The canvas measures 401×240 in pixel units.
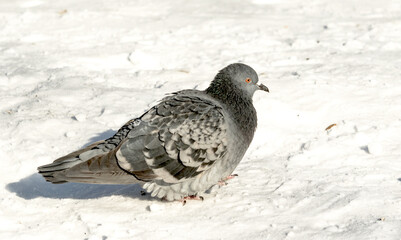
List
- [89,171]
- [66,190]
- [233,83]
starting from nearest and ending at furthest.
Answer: [89,171] → [66,190] → [233,83]

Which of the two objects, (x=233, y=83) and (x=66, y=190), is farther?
(x=233, y=83)

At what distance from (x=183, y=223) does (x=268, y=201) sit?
2.23 feet

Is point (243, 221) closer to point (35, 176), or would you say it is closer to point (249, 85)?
point (249, 85)

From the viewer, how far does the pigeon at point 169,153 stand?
165 inches

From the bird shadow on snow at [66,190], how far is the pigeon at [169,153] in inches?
10.3

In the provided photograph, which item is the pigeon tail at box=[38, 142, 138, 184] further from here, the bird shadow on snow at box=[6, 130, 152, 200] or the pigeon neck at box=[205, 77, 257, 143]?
the pigeon neck at box=[205, 77, 257, 143]

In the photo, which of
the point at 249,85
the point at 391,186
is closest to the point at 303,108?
the point at 249,85

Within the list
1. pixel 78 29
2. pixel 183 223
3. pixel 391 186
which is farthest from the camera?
pixel 78 29

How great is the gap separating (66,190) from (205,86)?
2.20 metres

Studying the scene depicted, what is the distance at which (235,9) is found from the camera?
8977 mm

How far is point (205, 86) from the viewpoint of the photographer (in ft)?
20.7

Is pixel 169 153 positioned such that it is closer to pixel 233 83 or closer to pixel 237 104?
pixel 237 104

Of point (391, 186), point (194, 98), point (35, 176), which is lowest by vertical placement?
point (35, 176)

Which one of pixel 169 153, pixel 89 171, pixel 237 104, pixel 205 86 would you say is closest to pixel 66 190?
pixel 89 171
